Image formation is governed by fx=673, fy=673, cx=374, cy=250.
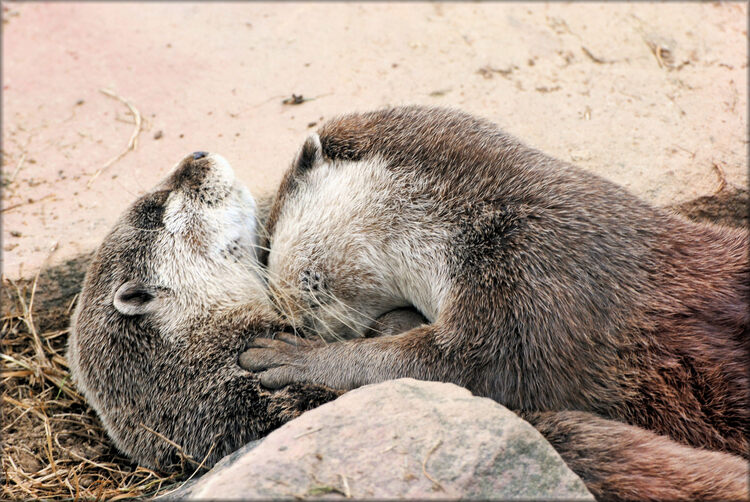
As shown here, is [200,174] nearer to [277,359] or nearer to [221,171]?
[221,171]

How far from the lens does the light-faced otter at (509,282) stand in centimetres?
278

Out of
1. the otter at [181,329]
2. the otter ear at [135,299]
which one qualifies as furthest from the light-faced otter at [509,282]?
the otter ear at [135,299]

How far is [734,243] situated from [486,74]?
2.39 m

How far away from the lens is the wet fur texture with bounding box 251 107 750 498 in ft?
9.09

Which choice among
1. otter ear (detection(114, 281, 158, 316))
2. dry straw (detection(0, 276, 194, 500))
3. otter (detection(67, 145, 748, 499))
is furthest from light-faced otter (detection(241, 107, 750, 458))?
dry straw (detection(0, 276, 194, 500))

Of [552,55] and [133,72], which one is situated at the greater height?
[552,55]

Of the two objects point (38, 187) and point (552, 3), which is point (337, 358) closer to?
point (38, 187)

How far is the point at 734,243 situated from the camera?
311 cm

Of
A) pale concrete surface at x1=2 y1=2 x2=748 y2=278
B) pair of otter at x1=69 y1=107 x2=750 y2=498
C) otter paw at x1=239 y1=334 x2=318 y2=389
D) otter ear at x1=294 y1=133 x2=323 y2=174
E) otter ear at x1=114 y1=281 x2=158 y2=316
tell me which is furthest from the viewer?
pale concrete surface at x1=2 y1=2 x2=748 y2=278

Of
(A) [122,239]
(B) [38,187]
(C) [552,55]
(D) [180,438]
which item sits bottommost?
(D) [180,438]

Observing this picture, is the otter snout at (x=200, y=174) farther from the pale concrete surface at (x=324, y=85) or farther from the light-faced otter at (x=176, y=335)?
the pale concrete surface at (x=324, y=85)

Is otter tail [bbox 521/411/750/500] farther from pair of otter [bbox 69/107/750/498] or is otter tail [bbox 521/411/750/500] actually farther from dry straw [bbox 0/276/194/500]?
dry straw [bbox 0/276/194/500]

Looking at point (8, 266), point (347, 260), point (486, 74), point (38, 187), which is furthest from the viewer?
point (486, 74)

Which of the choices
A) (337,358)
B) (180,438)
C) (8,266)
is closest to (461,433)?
(337,358)
